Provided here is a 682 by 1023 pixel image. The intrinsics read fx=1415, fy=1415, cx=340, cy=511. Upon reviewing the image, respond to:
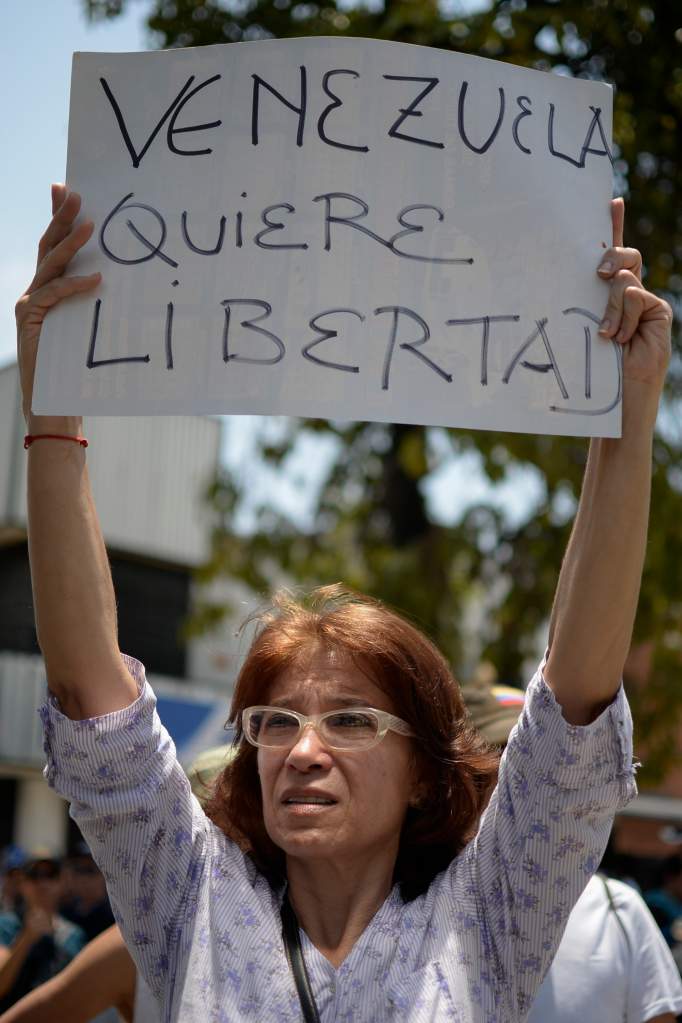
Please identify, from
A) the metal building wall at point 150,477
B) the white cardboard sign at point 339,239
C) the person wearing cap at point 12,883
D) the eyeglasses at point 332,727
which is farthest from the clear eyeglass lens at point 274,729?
the metal building wall at point 150,477

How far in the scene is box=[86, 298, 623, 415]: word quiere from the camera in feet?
6.49

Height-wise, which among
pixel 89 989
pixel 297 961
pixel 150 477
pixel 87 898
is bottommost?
pixel 87 898

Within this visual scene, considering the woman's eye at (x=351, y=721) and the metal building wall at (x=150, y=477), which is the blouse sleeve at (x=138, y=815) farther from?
Result: the metal building wall at (x=150, y=477)

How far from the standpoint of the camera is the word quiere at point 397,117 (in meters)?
2.09

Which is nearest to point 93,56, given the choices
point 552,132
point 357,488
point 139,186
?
point 139,186

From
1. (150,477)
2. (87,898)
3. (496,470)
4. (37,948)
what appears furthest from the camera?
(150,477)

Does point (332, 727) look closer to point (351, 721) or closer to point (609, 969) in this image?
point (351, 721)

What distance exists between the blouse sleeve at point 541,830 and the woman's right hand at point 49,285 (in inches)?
31.3

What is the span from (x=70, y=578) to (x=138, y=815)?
34cm

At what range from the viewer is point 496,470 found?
8594 millimetres

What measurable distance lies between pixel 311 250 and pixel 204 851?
89 centimetres

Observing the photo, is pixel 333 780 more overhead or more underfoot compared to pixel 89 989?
more overhead

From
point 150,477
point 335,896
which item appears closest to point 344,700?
point 335,896

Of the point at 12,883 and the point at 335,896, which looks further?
the point at 12,883
